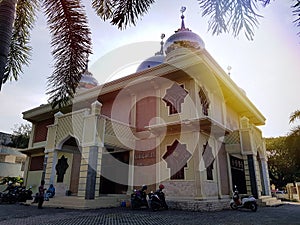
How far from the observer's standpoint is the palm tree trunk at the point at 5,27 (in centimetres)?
286

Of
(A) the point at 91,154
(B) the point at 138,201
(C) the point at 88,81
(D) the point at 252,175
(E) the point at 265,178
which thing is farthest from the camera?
(C) the point at 88,81

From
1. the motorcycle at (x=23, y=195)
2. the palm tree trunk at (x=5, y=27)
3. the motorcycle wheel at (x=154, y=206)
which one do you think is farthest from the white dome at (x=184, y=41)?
the palm tree trunk at (x=5, y=27)

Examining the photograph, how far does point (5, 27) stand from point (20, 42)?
7.19 ft

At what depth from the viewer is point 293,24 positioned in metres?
2.30

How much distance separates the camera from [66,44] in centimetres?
439

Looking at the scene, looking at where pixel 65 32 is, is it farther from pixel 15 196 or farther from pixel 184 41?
pixel 184 41

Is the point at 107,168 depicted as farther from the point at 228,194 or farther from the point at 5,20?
the point at 5,20

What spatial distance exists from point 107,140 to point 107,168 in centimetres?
236

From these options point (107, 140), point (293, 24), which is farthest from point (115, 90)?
point (293, 24)

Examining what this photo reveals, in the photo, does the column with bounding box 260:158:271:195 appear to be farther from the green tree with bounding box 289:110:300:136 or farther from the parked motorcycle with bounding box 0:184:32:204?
the parked motorcycle with bounding box 0:184:32:204

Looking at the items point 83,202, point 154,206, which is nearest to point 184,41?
point 154,206

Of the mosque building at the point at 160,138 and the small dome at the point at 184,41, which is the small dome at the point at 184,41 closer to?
the small dome at the point at 184,41

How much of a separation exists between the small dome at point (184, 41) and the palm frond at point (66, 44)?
1062 cm

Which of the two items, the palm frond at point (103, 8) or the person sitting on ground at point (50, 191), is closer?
the palm frond at point (103, 8)
